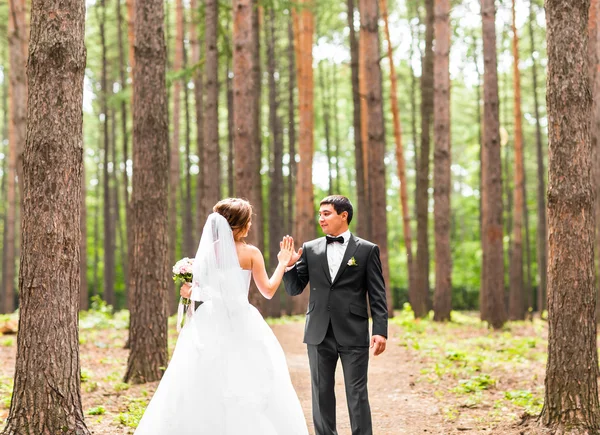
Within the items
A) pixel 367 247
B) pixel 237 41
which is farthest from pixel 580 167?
pixel 237 41

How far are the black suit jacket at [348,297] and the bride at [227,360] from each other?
34 cm

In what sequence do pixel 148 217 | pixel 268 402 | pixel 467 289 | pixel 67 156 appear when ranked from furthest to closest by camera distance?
1. pixel 467 289
2. pixel 148 217
3. pixel 67 156
4. pixel 268 402

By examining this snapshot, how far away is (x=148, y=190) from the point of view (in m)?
9.26

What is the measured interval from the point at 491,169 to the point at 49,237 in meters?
11.7

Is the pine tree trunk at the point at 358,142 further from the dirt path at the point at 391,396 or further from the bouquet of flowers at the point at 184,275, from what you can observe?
the bouquet of flowers at the point at 184,275

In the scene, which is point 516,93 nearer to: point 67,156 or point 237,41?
point 237,41

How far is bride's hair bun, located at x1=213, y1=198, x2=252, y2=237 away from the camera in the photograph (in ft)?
17.9

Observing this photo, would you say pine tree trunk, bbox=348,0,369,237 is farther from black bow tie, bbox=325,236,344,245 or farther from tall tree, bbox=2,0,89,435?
tall tree, bbox=2,0,89,435

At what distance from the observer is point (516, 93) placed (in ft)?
77.8

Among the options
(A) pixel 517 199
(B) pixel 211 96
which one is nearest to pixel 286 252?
(B) pixel 211 96

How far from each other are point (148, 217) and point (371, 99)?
8802 millimetres

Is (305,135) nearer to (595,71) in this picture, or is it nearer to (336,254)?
(595,71)

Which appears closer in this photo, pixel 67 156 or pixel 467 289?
pixel 67 156

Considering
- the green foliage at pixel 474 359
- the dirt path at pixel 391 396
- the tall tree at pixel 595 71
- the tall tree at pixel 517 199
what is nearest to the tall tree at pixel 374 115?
the green foliage at pixel 474 359
